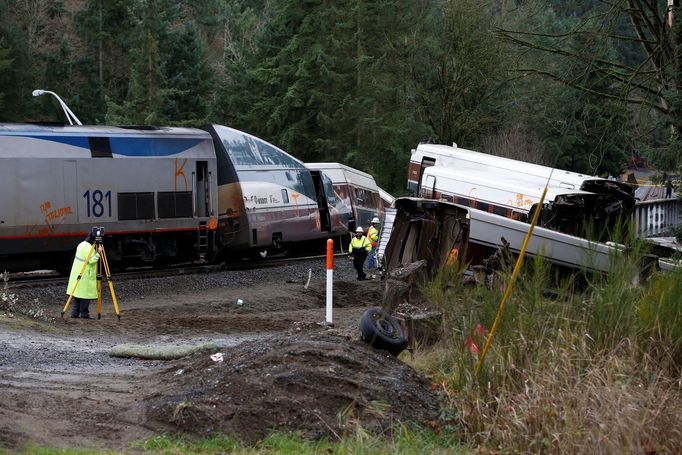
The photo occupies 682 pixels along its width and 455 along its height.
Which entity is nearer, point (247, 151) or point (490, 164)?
point (247, 151)

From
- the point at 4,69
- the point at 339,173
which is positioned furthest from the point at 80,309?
the point at 4,69

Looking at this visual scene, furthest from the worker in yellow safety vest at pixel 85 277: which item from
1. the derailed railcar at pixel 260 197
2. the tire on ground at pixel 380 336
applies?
the derailed railcar at pixel 260 197

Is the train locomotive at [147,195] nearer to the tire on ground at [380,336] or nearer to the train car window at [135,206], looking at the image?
the train car window at [135,206]

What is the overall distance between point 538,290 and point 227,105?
4535cm

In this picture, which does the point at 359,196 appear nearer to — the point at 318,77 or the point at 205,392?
the point at 318,77

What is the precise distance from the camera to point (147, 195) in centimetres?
2247

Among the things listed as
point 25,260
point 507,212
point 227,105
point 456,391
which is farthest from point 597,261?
point 227,105

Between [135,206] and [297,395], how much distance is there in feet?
48.0

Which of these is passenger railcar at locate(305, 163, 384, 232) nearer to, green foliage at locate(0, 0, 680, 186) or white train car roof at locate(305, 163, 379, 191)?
white train car roof at locate(305, 163, 379, 191)

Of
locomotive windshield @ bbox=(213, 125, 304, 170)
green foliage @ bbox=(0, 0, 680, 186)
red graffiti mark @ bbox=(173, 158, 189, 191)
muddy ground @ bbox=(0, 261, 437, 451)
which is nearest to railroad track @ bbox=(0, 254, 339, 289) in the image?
red graffiti mark @ bbox=(173, 158, 189, 191)

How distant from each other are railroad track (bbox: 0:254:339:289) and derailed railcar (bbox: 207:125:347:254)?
43cm

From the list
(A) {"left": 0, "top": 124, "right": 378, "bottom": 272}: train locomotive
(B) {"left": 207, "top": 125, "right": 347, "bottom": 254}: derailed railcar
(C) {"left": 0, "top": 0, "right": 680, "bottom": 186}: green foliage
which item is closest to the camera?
(A) {"left": 0, "top": 124, "right": 378, "bottom": 272}: train locomotive

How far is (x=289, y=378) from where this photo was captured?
856 cm

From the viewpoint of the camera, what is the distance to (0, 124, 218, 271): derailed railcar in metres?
20.3
